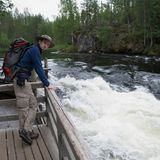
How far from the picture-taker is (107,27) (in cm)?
5194

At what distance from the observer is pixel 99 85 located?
51.4 ft

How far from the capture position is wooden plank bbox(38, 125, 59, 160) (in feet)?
16.8

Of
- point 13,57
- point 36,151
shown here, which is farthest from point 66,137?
point 13,57

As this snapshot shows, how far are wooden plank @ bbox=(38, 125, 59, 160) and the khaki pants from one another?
0.44m

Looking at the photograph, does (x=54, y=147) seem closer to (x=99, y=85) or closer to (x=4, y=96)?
(x=4, y=96)

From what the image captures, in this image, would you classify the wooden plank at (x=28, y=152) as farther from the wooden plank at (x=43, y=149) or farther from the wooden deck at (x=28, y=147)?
the wooden plank at (x=43, y=149)

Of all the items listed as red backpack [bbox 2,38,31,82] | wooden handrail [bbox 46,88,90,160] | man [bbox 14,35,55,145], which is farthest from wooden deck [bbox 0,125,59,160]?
red backpack [bbox 2,38,31,82]

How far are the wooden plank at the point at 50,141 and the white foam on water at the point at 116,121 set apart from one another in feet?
5.75

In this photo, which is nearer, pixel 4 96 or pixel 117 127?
pixel 117 127

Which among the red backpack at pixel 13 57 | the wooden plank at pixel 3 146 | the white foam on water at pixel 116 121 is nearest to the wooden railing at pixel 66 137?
the wooden plank at pixel 3 146

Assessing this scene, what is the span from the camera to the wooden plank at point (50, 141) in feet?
16.8

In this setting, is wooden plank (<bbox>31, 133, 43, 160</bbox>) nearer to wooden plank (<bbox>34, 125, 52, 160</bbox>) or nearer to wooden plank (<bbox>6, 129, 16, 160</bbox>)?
wooden plank (<bbox>34, 125, 52, 160</bbox>)

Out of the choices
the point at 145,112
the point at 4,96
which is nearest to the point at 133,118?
the point at 145,112

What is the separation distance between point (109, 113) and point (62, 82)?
24.5 ft
